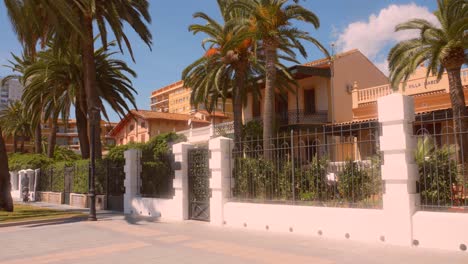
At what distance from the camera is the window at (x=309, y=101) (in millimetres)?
33406

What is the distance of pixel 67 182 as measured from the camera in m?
25.5

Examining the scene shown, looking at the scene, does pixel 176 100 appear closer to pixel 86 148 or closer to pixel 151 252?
pixel 86 148

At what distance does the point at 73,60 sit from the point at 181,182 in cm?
1554

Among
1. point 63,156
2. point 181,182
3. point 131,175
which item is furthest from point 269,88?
point 63,156

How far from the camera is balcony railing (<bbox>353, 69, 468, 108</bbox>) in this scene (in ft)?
80.8

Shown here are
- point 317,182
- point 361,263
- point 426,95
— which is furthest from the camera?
point 426,95

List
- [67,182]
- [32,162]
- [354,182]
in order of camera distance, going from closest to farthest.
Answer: [354,182], [67,182], [32,162]

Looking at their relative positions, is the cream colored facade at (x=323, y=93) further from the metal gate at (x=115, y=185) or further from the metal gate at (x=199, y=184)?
the metal gate at (x=199, y=184)

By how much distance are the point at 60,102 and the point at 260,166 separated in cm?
2043

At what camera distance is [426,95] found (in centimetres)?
2484

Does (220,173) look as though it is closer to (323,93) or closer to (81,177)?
(81,177)

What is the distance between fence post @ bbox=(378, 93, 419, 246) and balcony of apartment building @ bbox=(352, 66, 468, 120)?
44.4 feet

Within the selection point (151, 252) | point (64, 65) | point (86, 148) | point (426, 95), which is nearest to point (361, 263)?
point (151, 252)

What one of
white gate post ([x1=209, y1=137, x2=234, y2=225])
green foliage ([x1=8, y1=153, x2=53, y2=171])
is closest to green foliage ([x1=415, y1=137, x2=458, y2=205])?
white gate post ([x1=209, y1=137, x2=234, y2=225])
